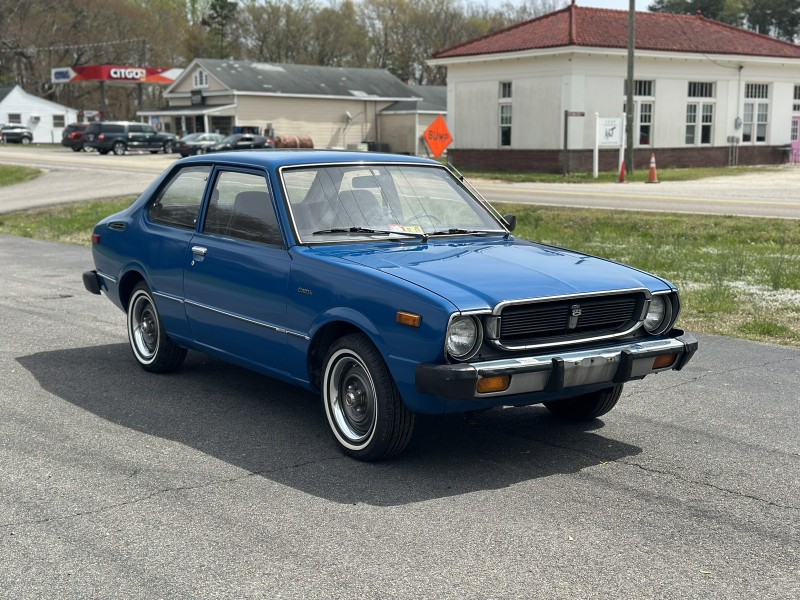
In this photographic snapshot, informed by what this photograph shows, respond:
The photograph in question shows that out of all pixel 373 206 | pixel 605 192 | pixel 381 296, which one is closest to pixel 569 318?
pixel 381 296

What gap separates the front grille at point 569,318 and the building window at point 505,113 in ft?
122

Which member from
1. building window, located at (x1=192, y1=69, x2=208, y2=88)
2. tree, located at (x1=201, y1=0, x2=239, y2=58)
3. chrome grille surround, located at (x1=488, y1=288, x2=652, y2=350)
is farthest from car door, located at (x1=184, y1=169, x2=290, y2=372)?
tree, located at (x1=201, y1=0, x2=239, y2=58)

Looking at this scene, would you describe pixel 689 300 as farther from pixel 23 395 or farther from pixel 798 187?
pixel 798 187

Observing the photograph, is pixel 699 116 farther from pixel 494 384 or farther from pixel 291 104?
pixel 494 384

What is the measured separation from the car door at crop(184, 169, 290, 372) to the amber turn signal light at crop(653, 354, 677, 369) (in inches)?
82.2

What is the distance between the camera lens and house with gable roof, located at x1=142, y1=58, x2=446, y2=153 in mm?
64438

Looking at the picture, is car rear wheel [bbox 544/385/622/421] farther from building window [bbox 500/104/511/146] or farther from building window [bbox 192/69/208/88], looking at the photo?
building window [bbox 192/69/208/88]

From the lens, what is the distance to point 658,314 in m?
5.76

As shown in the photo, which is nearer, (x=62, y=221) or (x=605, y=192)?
(x=62, y=221)

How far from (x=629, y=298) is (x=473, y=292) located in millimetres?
980

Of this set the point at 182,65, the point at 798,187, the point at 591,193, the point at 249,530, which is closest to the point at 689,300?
the point at 249,530

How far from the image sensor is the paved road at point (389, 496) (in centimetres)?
406

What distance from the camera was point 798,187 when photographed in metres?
28.6

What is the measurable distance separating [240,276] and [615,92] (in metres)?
36.2
